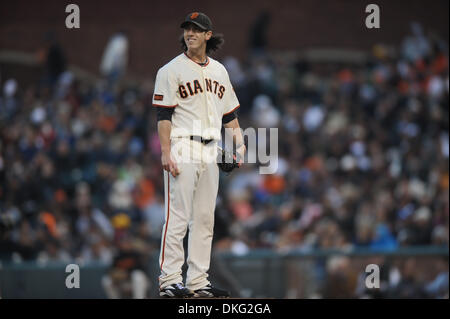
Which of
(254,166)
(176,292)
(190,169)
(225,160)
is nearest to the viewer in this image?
(176,292)

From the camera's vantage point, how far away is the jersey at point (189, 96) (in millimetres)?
5746

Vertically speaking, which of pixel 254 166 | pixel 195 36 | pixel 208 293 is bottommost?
pixel 208 293

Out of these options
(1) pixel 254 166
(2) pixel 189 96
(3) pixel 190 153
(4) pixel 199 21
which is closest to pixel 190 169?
(3) pixel 190 153

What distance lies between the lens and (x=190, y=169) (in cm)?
574

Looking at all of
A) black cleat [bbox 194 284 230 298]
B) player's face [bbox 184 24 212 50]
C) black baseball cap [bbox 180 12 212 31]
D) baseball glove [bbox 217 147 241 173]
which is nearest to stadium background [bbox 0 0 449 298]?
baseball glove [bbox 217 147 241 173]

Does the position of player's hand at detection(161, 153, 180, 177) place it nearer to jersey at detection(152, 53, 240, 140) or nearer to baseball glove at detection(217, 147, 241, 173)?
jersey at detection(152, 53, 240, 140)

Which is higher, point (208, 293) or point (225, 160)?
point (225, 160)

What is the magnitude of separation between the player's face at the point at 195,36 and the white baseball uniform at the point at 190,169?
0.12m

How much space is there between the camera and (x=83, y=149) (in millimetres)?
13562

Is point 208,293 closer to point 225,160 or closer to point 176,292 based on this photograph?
point 176,292

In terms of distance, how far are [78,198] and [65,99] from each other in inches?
123

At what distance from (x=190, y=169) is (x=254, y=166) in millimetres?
8343

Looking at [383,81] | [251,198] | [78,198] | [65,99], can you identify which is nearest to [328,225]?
[251,198]
